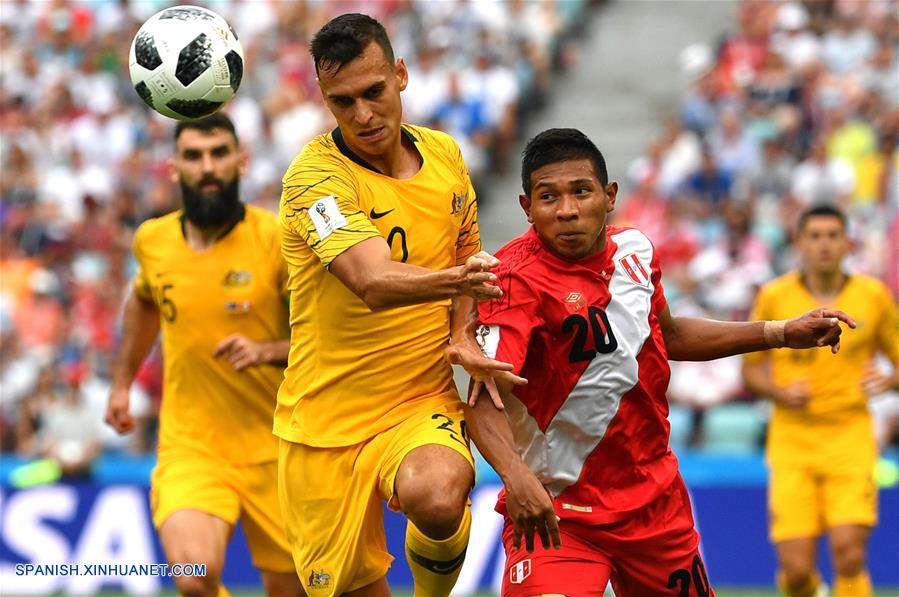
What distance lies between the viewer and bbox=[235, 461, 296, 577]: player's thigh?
26.8 feet

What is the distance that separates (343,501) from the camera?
651 centimetres

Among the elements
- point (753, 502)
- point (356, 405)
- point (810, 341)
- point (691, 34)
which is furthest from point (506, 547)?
point (691, 34)

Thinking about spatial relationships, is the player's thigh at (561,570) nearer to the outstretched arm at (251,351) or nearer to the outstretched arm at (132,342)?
the outstretched arm at (251,351)

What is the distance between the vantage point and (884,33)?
1666cm

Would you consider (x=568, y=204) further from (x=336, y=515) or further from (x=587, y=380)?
(x=336, y=515)

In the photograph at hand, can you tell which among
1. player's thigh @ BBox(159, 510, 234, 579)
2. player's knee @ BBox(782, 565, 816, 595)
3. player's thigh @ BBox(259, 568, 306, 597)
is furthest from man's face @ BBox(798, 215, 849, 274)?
player's thigh @ BBox(159, 510, 234, 579)

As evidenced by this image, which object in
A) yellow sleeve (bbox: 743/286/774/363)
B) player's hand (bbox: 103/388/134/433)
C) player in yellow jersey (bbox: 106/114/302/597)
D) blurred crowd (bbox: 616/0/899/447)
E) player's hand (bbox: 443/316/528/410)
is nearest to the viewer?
player's hand (bbox: 443/316/528/410)

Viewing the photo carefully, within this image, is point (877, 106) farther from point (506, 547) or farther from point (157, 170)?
point (506, 547)

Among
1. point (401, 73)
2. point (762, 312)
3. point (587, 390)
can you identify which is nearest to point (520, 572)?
point (587, 390)

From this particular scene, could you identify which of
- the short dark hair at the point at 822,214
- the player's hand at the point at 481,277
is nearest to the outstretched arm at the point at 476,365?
the player's hand at the point at 481,277

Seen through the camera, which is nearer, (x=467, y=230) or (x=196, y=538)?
(x=467, y=230)

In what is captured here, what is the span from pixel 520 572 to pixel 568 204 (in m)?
1.50

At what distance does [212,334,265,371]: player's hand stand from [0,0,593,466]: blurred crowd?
6.20 meters

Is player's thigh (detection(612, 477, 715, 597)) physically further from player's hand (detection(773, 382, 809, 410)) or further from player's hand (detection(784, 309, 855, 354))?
player's hand (detection(773, 382, 809, 410))
